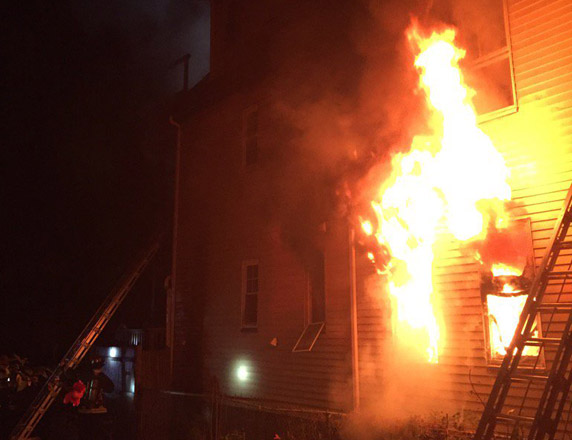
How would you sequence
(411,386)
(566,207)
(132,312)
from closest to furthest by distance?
(566,207), (411,386), (132,312)

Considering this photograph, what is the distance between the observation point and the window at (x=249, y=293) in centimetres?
1251

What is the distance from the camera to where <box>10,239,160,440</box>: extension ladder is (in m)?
11.8

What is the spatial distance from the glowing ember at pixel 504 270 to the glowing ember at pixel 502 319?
348mm

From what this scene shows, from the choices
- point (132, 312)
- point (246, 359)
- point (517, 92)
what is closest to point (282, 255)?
point (246, 359)

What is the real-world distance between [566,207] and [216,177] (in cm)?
961

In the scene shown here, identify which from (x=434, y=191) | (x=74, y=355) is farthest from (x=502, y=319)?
(x=74, y=355)

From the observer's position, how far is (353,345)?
9.56 m

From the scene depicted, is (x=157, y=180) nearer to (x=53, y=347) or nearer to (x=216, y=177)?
(x=53, y=347)

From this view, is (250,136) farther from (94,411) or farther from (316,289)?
(94,411)

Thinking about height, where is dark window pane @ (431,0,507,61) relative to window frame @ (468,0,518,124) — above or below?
above

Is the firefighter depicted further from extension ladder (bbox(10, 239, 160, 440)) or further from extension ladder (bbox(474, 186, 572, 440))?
extension ladder (bbox(474, 186, 572, 440))

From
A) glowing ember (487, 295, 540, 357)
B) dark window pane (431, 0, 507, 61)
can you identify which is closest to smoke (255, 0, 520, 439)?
dark window pane (431, 0, 507, 61)

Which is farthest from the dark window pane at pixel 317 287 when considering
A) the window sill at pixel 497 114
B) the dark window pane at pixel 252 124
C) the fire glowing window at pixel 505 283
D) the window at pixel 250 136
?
the window sill at pixel 497 114

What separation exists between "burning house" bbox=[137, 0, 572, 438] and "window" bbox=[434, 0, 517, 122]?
2cm
